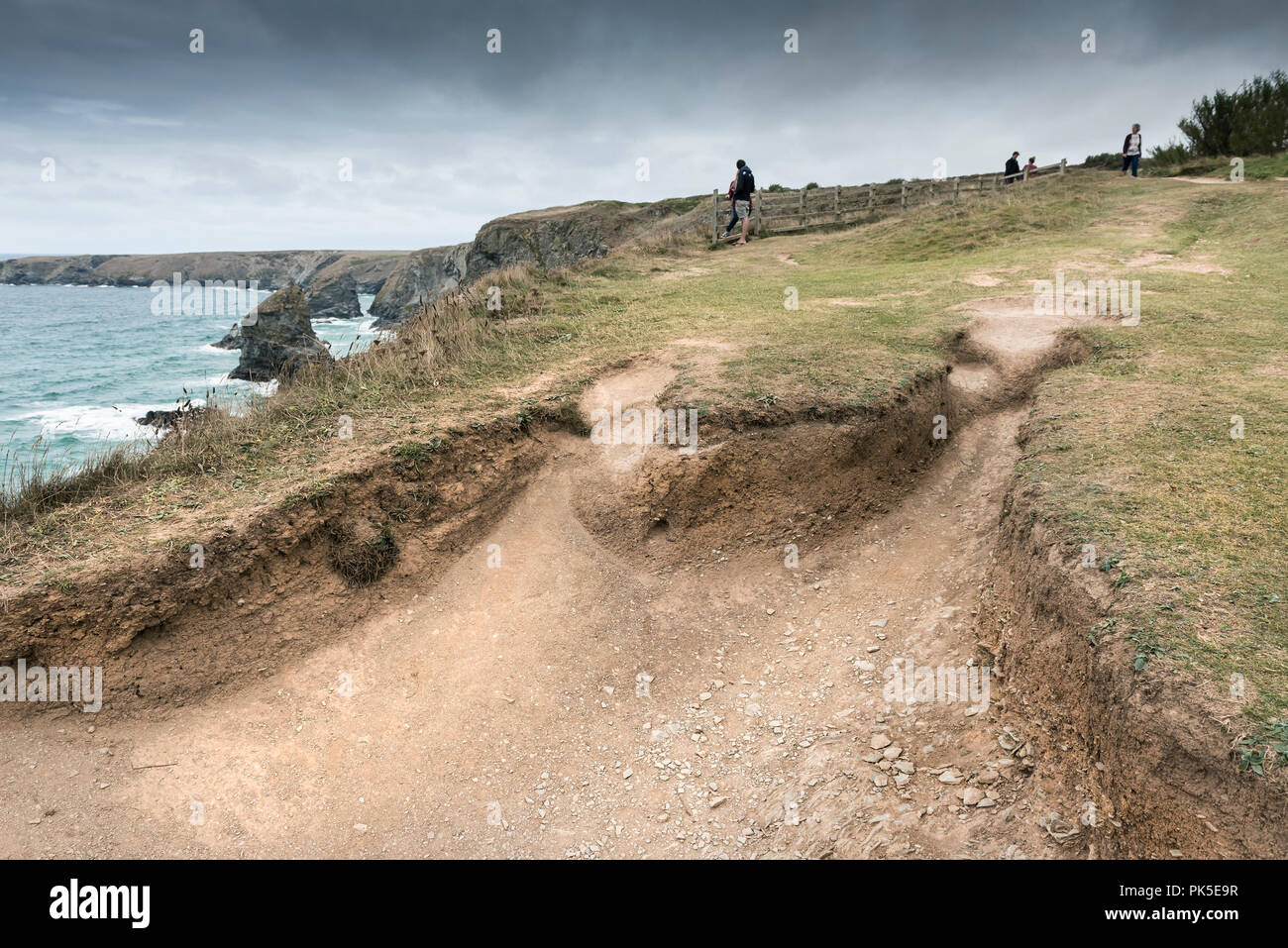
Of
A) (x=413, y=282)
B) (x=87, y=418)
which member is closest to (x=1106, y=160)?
(x=87, y=418)

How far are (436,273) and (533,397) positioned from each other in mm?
85958

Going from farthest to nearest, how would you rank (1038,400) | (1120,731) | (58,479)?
(1038,400) → (58,479) → (1120,731)

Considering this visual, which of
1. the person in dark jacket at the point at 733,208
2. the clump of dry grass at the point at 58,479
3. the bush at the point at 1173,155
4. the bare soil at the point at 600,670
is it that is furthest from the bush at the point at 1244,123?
the clump of dry grass at the point at 58,479

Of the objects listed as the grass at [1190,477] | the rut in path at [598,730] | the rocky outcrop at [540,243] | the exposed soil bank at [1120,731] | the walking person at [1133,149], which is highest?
the rocky outcrop at [540,243]

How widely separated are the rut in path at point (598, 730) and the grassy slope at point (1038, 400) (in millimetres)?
1484

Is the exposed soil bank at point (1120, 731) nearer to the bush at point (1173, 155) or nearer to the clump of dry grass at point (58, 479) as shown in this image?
the clump of dry grass at point (58, 479)

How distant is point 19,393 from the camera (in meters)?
37.2

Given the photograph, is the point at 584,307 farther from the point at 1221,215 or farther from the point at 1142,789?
the point at 1221,215

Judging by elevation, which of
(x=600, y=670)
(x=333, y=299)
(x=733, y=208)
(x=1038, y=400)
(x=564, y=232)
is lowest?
(x=600, y=670)

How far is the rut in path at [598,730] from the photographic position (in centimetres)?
546

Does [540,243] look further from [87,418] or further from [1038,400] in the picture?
[1038,400]

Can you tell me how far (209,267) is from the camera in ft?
500

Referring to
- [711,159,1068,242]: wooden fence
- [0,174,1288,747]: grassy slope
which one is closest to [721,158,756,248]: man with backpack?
[711,159,1068,242]: wooden fence

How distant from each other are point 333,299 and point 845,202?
84791 mm
